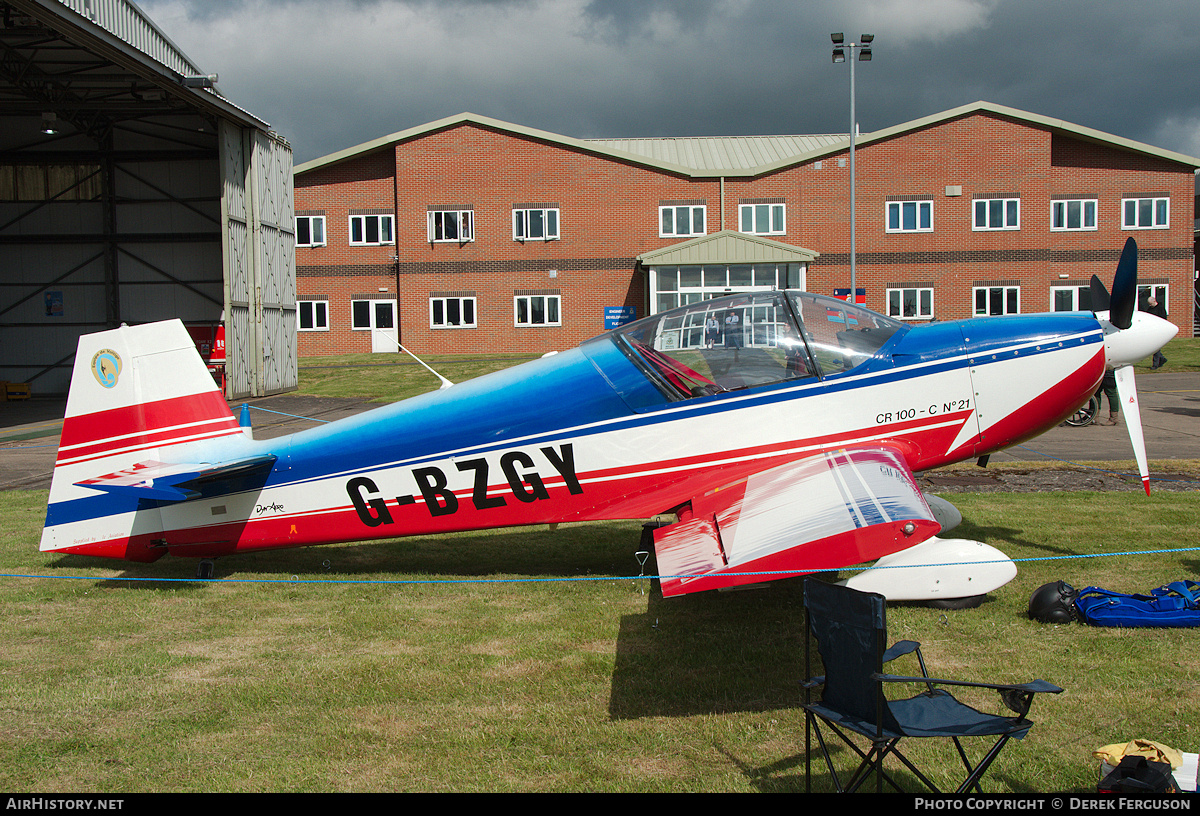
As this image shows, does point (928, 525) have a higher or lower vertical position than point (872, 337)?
lower

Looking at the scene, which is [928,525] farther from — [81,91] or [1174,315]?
[1174,315]

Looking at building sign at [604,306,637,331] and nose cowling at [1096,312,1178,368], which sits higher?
building sign at [604,306,637,331]

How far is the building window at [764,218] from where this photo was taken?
36.0 metres

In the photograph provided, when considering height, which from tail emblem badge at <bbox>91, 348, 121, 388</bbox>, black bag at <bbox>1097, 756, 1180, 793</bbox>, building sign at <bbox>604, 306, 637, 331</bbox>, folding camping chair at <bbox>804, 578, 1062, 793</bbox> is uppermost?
building sign at <bbox>604, 306, 637, 331</bbox>

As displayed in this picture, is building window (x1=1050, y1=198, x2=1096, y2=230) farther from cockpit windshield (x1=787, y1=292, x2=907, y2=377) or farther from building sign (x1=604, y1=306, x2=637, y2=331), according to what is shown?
cockpit windshield (x1=787, y1=292, x2=907, y2=377)

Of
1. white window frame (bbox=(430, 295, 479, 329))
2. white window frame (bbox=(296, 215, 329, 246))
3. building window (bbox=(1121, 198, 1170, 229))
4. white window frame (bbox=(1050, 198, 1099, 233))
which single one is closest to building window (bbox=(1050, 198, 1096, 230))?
white window frame (bbox=(1050, 198, 1099, 233))

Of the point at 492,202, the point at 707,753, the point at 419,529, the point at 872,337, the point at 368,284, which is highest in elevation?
the point at 492,202

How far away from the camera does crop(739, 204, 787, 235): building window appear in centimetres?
3600

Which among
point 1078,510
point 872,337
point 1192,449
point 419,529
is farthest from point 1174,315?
point 419,529

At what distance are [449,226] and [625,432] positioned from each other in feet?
106

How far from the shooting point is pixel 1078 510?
8.43 metres

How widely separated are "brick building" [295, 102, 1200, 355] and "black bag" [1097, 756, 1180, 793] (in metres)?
32.2

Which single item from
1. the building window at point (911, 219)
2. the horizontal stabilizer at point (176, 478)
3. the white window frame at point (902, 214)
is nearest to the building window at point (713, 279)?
the white window frame at point (902, 214)

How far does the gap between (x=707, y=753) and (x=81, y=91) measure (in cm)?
2840
